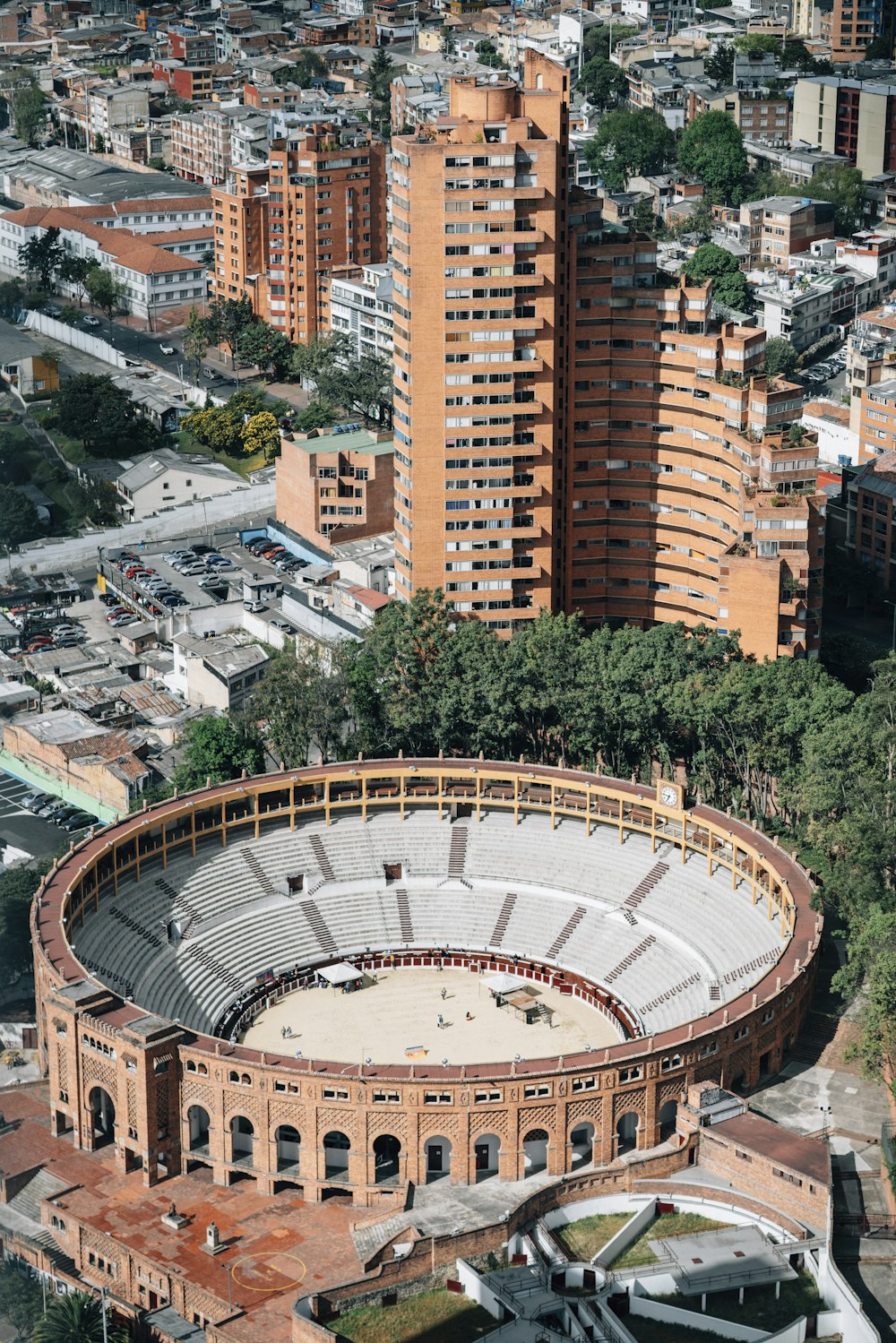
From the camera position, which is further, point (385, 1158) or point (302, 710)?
point (302, 710)

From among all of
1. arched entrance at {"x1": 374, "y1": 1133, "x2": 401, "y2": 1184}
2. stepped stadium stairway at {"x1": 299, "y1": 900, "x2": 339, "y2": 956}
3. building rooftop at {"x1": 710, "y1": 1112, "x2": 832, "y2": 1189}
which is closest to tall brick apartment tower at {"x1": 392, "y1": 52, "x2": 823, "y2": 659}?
stepped stadium stairway at {"x1": 299, "y1": 900, "x2": 339, "y2": 956}

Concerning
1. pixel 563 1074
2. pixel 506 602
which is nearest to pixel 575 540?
pixel 506 602

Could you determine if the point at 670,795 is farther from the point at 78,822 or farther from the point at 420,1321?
the point at 420,1321

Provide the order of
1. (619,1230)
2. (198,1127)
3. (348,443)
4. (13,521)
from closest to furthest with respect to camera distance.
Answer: (619,1230), (198,1127), (348,443), (13,521)

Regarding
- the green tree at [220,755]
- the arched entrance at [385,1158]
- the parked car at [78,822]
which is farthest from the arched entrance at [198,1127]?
the parked car at [78,822]

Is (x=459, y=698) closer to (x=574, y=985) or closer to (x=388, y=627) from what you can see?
(x=388, y=627)

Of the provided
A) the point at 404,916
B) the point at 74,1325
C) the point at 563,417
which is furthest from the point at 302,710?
the point at 74,1325

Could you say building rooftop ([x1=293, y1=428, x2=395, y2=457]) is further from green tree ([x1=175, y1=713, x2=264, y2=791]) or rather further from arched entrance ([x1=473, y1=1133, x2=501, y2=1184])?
arched entrance ([x1=473, y1=1133, x2=501, y2=1184])
